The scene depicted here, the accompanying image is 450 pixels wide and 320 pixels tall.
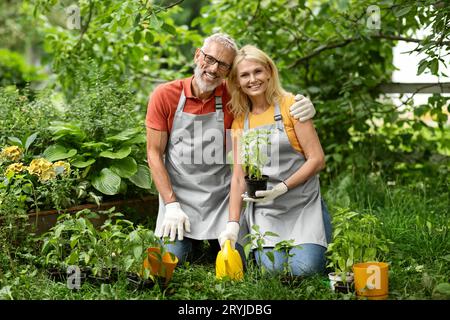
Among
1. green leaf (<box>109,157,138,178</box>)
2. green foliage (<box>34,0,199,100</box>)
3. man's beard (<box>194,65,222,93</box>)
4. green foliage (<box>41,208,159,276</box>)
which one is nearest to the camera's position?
green foliage (<box>41,208,159,276</box>)

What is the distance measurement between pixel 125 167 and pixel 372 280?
1752 mm

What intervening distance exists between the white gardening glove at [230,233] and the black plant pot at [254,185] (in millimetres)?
189

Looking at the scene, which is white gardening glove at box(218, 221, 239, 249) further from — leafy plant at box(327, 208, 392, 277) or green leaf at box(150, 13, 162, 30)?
green leaf at box(150, 13, 162, 30)

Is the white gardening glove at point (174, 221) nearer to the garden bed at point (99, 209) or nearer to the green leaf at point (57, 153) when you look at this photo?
the garden bed at point (99, 209)

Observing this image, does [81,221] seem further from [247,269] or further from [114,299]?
[247,269]

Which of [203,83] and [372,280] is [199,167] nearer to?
[203,83]

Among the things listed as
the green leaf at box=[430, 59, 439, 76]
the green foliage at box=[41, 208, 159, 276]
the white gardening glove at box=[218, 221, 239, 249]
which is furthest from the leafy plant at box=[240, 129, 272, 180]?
the green leaf at box=[430, 59, 439, 76]

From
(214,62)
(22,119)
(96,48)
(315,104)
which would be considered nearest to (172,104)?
(214,62)

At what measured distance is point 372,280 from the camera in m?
2.50

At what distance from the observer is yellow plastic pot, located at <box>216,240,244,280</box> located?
282 cm

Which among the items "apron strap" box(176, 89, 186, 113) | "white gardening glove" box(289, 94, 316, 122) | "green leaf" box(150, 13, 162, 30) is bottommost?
"white gardening glove" box(289, 94, 316, 122)

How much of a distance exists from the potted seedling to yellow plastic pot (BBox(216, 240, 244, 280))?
0.31 meters

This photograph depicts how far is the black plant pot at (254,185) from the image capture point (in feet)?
9.58
